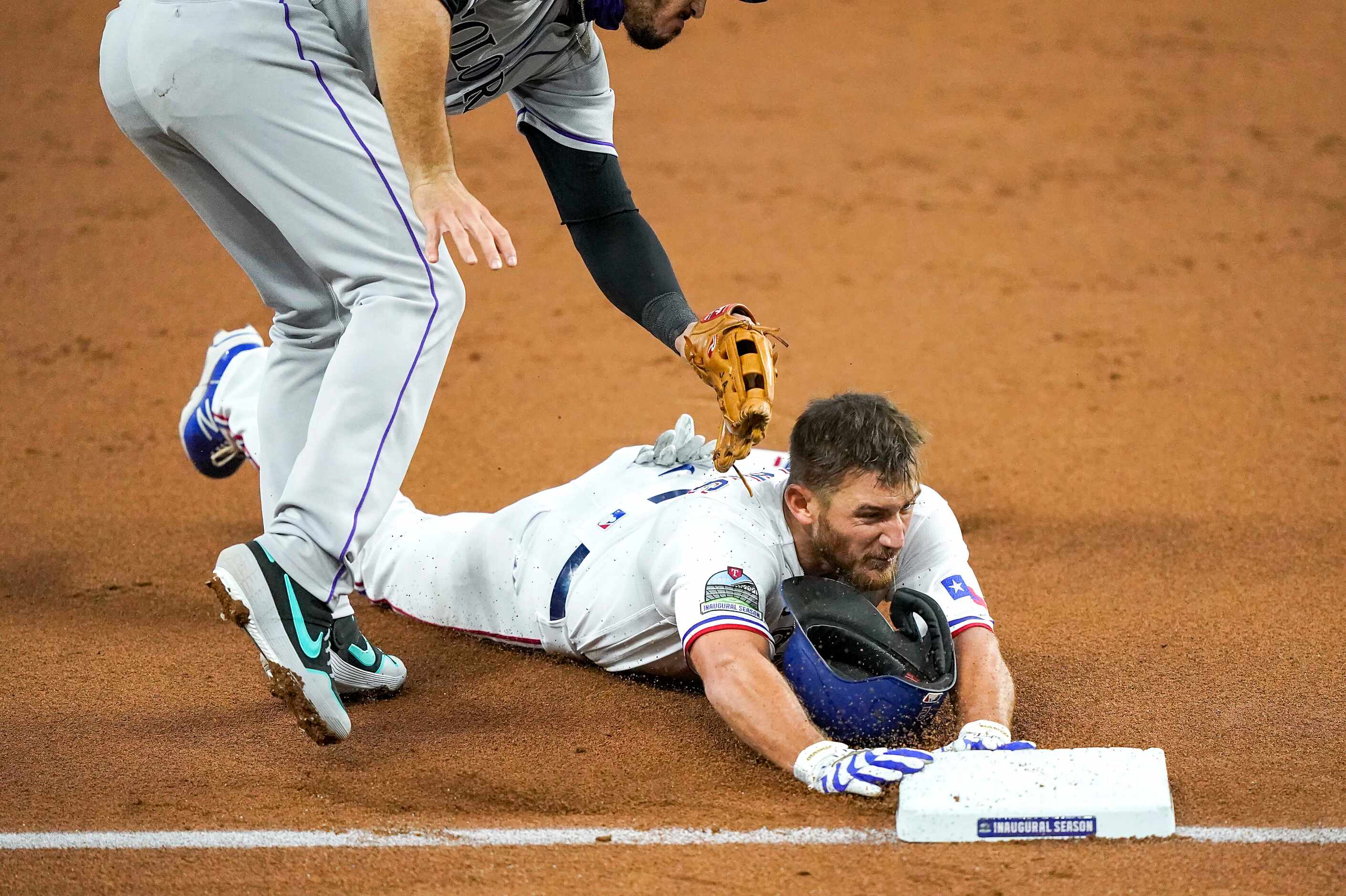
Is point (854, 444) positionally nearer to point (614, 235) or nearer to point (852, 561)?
point (852, 561)

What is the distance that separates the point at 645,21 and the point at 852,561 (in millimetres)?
1239

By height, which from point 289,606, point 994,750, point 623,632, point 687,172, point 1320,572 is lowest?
point 687,172

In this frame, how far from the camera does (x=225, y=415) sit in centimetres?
417

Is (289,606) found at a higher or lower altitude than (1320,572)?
higher

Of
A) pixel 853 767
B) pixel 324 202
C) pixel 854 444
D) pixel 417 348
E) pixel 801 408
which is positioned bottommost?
pixel 801 408

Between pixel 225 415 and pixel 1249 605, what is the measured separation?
2.95 meters

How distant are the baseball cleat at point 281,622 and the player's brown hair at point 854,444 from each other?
1.13 meters

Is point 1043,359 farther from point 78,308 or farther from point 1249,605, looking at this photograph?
point 78,308

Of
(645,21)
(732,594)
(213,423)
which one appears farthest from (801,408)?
(645,21)

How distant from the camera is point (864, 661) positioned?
293 cm

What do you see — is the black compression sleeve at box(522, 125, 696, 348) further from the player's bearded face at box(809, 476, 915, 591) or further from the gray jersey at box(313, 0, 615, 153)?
the player's bearded face at box(809, 476, 915, 591)

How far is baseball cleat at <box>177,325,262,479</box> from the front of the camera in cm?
423

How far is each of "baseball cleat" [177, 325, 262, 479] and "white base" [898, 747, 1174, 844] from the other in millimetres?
2544

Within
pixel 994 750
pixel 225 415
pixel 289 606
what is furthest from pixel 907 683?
pixel 225 415
